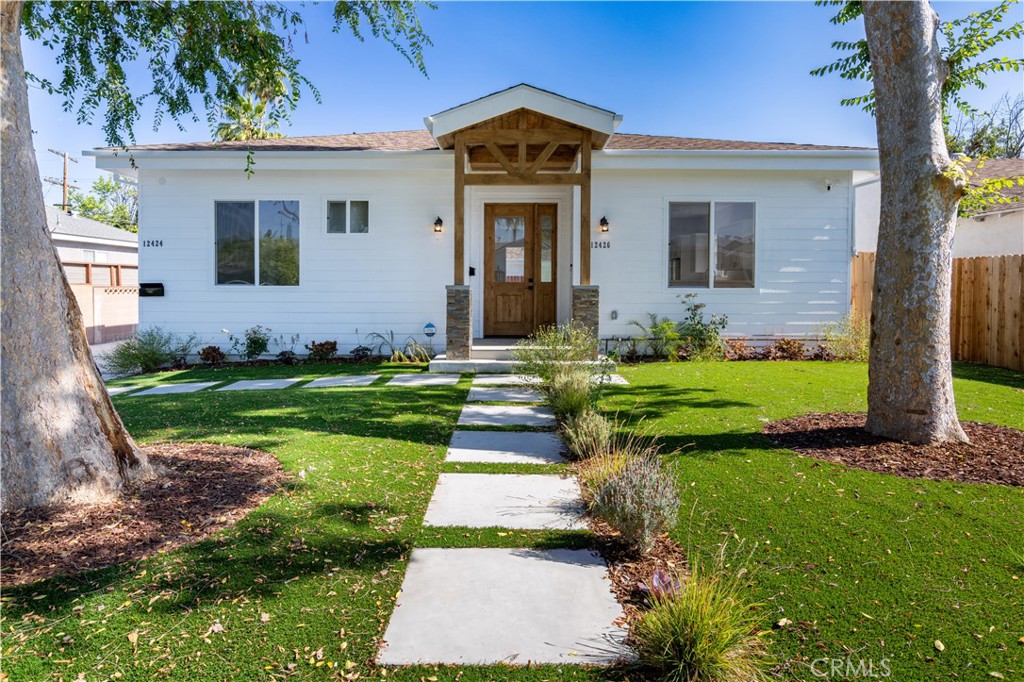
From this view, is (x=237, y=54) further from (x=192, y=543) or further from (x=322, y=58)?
(x=192, y=543)

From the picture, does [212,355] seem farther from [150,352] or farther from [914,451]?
[914,451]

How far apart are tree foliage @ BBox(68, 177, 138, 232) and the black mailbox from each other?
29559mm

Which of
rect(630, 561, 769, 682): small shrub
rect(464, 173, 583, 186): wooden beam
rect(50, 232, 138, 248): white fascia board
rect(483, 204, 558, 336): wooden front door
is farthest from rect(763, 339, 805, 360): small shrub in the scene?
rect(50, 232, 138, 248): white fascia board

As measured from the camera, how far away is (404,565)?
3.07 m

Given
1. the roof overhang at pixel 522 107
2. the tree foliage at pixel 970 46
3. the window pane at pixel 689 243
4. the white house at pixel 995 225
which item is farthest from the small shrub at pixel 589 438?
the white house at pixel 995 225

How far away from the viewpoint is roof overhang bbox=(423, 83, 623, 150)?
357 inches

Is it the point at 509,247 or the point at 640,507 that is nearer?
the point at 640,507

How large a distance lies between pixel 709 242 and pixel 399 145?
19.5 ft

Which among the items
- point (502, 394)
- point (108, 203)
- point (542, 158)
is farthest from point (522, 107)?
point (108, 203)

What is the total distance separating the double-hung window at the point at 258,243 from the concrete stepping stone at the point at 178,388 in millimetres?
2777

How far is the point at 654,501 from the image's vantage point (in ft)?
10.5

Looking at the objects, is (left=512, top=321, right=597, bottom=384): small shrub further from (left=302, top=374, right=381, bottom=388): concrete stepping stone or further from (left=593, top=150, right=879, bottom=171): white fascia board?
(left=593, top=150, right=879, bottom=171): white fascia board

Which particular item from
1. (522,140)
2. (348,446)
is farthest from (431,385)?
(522,140)

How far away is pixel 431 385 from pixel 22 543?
536 centimetres
